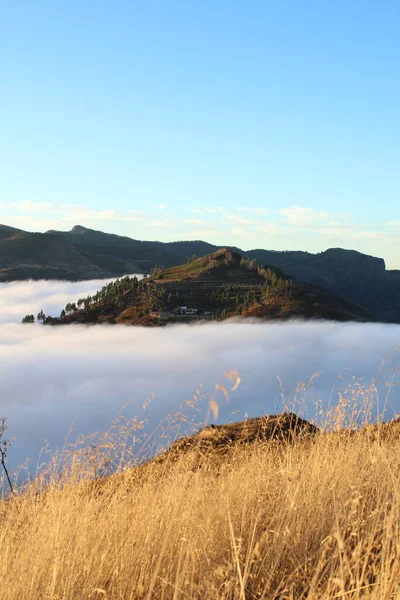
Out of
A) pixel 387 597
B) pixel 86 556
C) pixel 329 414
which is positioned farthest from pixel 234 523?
pixel 329 414

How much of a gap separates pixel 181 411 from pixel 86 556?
3.14 metres

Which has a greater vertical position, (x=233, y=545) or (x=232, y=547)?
(x=233, y=545)

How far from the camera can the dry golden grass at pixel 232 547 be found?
3.36m

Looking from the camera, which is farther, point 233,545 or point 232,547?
point 232,547

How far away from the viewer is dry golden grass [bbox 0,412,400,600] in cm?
336

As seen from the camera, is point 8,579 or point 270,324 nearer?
point 8,579

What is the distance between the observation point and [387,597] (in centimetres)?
305

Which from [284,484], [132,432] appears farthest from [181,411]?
[284,484]

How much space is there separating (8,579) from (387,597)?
2.43 metres

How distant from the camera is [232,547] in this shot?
3672 millimetres

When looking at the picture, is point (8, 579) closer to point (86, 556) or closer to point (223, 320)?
point (86, 556)

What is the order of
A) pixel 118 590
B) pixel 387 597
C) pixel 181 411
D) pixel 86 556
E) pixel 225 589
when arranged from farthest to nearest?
Result: pixel 181 411
pixel 86 556
pixel 118 590
pixel 225 589
pixel 387 597

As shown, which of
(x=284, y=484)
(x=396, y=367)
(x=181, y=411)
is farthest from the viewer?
(x=396, y=367)

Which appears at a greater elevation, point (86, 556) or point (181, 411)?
point (181, 411)
